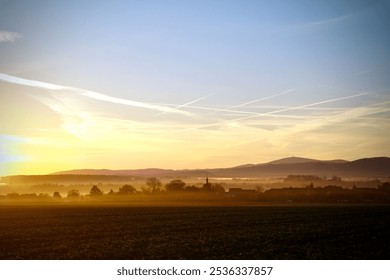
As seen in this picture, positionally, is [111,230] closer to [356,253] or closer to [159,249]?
[159,249]

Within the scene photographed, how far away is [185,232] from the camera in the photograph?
2236 centimetres

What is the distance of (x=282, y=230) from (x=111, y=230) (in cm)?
820

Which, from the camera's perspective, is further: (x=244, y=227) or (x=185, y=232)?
(x=244, y=227)

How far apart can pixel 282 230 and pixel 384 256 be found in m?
7.73
